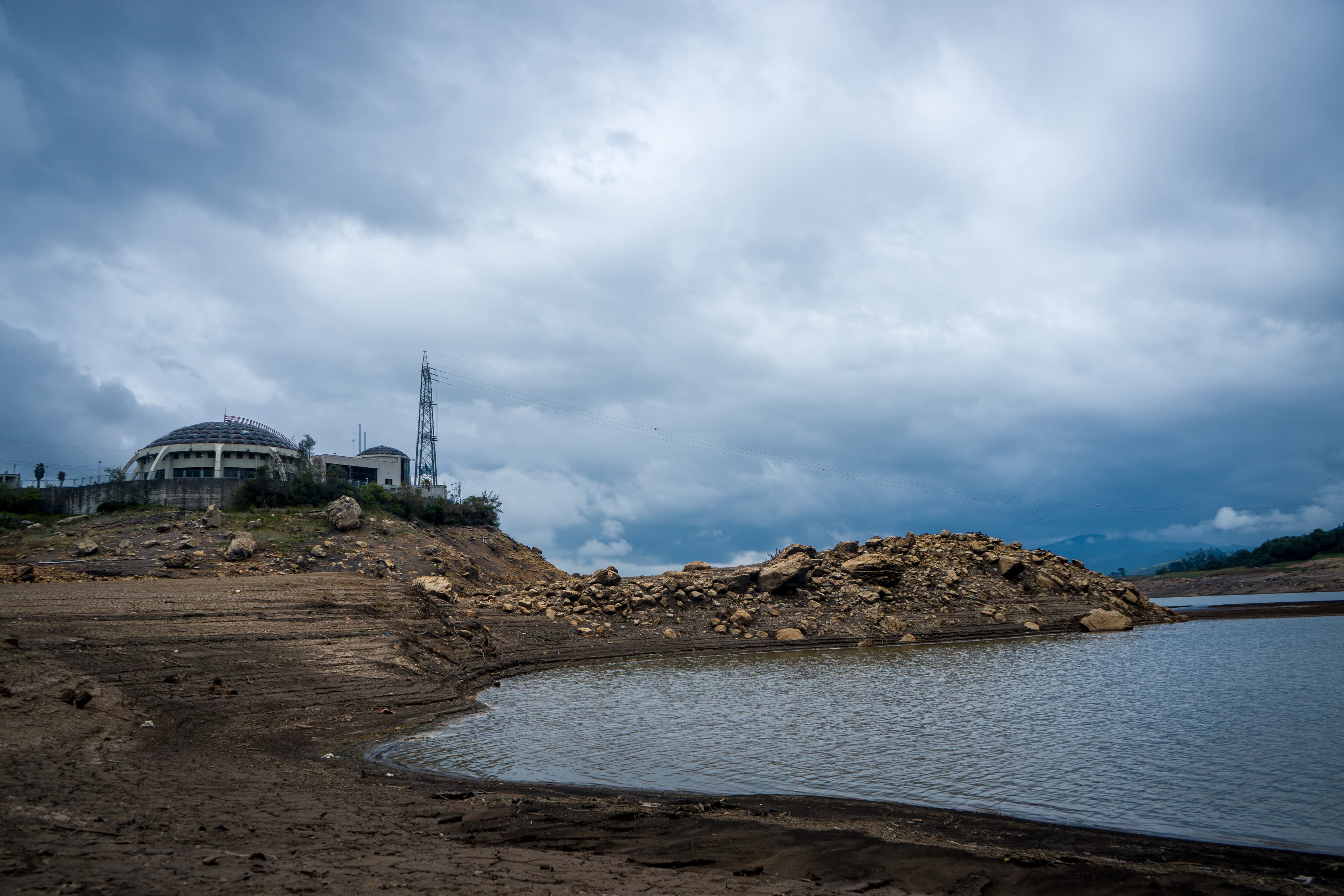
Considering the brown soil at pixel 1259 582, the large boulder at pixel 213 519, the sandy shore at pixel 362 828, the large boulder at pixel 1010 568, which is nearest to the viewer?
the sandy shore at pixel 362 828

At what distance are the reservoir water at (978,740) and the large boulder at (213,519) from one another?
31.9 metres

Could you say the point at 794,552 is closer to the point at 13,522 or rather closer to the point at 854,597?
the point at 854,597

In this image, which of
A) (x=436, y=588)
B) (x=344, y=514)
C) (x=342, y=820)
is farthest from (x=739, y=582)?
(x=342, y=820)

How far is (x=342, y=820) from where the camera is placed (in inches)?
394

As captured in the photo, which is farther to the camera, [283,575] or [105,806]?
[283,575]

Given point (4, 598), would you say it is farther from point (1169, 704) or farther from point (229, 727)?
point (1169, 704)

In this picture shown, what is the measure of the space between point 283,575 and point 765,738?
25.9 m

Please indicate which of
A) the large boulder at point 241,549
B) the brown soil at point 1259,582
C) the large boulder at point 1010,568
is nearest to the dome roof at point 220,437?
the large boulder at point 241,549

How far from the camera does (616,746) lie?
631 inches

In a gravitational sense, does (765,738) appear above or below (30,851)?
below

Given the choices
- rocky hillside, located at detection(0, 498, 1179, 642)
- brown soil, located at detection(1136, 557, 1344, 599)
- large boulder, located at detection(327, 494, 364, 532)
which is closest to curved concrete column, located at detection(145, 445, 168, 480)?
rocky hillside, located at detection(0, 498, 1179, 642)

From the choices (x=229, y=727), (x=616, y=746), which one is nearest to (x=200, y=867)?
(x=616, y=746)

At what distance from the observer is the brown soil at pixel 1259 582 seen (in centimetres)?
10244

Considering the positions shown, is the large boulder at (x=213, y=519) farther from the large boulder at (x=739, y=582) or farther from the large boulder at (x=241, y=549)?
the large boulder at (x=739, y=582)
